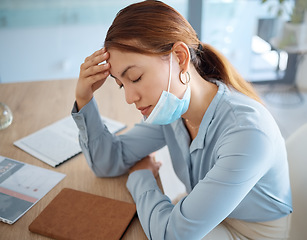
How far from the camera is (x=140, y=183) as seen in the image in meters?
1.04

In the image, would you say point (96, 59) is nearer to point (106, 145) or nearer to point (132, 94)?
point (132, 94)

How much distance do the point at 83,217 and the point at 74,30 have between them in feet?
6.32

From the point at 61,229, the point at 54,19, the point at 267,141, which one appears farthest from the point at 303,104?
→ the point at 61,229

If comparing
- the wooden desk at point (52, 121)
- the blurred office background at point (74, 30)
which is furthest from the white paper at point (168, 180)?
the blurred office background at point (74, 30)

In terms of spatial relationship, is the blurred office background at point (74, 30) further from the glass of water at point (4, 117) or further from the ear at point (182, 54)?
the ear at point (182, 54)

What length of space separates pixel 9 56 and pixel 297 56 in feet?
8.27

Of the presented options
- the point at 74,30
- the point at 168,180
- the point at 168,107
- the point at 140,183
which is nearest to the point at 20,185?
the point at 140,183

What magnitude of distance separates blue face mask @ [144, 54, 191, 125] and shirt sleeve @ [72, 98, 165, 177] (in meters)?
0.20

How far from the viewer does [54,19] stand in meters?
2.53

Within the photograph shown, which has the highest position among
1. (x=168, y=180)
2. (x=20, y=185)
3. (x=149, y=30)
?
(x=149, y=30)

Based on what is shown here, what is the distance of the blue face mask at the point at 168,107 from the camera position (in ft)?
3.31

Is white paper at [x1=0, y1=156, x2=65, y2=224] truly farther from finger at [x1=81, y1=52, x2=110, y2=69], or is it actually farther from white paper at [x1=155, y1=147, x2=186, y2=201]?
white paper at [x1=155, y1=147, x2=186, y2=201]

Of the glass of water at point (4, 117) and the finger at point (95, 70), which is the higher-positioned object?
the finger at point (95, 70)

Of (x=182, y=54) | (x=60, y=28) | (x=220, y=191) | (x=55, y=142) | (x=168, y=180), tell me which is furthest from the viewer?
(x=60, y=28)
